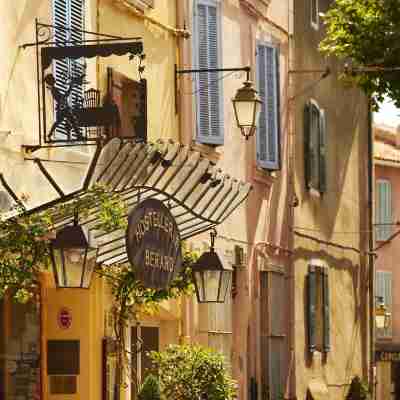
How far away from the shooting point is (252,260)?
26500mm

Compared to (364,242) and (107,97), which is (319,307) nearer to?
(364,242)

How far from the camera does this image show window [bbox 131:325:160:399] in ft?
71.3

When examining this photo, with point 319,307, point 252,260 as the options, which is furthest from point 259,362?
point 319,307

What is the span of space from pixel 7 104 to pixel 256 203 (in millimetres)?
9987

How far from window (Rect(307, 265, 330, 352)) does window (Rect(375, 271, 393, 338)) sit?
20.0 m

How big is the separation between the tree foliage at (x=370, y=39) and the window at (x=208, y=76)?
9.36 feet

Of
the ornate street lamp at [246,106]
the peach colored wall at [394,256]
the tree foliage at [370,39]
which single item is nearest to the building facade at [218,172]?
the ornate street lamp at [246,106]

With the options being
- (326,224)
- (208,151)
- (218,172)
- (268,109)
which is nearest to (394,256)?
(326,224)

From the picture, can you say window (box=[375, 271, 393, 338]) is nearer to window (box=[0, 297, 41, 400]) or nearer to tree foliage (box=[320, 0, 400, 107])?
tree foliage (box=[320, 0, 400, 107])

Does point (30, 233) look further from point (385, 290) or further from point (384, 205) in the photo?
point (384, 205)

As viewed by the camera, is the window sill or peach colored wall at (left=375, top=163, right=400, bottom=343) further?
peach colored wall at (left=375, top=163, right=400, bottom=343)

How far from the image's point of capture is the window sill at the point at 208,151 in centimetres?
2386

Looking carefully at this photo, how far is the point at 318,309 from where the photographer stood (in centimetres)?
3091

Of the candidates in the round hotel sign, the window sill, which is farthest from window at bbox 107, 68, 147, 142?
the window sill
